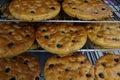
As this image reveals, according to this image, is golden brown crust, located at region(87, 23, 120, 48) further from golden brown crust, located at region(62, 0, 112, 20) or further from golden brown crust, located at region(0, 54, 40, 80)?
golden brown crust, located at region(0, 54, 40, 80)

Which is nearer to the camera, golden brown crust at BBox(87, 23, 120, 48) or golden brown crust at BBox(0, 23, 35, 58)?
golden brown crust at BBox(0, 23, 35, 58)

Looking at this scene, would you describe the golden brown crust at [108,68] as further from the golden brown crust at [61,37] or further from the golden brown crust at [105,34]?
the golden brown crust at [61,37]

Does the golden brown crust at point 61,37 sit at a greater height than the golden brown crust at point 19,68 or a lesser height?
greater

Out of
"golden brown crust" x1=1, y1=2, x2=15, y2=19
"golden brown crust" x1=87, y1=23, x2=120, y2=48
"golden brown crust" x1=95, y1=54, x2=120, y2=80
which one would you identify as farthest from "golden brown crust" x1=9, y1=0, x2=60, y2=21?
"golden brown crust" x1=95, y1=54, x2=120, y2=80

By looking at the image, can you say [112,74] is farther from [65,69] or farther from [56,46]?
[56,46]

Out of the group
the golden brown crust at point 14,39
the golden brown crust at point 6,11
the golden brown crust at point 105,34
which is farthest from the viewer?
the golden brown crust at point 6,11

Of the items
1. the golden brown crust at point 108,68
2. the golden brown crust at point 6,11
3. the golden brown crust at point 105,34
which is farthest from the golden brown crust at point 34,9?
the golden brown crust at point 108,68
